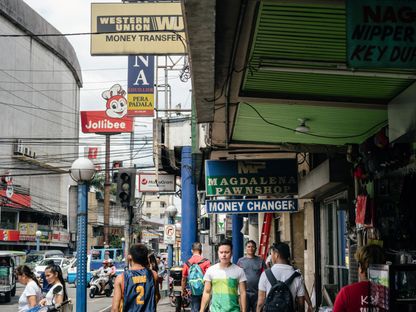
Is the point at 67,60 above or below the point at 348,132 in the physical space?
above

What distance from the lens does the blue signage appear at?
510 inches

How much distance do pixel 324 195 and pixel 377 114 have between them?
5.02 meters

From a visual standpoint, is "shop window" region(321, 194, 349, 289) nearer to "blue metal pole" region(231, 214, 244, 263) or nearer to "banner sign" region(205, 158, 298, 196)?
"banner sign" region(205, 158, 298, 196)

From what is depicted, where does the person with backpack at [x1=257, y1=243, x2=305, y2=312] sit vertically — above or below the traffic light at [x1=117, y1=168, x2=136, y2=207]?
below

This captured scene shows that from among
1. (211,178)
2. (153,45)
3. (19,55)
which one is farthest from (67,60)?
(211,178)

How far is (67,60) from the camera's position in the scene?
254ft

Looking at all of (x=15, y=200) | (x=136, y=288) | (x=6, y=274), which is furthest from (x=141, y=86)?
(x=15, y=200)

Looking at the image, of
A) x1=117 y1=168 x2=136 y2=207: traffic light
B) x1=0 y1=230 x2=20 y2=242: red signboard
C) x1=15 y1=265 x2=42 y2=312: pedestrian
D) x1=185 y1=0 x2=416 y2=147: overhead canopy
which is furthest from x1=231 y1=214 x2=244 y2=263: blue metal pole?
x1=0 y1=230 x2=20 y2=242: red signboard

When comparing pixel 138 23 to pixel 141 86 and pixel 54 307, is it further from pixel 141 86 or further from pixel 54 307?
pixel 54 307

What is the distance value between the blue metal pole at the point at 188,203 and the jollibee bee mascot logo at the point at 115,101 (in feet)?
116

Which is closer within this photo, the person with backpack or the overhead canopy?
the overhead canopy

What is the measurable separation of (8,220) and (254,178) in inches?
1985

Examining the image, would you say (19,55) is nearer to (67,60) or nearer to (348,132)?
(67,60)

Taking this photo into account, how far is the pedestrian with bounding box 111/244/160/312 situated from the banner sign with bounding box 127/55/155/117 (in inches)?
721
